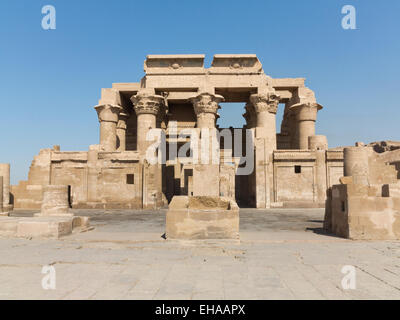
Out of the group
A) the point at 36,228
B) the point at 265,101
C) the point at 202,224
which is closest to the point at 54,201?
the point at 36,228

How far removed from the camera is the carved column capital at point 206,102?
62.0 feet

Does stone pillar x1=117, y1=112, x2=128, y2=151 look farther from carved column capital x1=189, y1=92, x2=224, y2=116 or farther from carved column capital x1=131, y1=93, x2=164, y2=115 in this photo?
carved column capital x1=189, y1=92, x2=224, y2=116

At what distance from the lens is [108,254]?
16.6 feet

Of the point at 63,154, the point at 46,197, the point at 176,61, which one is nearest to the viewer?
the point at 46,197

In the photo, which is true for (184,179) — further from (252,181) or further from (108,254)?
(108,254)

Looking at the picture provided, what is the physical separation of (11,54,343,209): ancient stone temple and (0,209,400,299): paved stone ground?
8.36 metres

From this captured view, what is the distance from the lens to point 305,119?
20.7 meters

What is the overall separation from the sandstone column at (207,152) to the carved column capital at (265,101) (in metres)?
2.25

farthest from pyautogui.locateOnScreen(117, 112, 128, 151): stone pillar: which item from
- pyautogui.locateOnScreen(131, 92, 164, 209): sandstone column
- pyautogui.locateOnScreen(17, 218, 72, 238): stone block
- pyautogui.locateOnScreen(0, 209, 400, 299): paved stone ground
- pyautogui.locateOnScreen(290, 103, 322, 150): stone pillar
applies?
pyautogui.locateOnScreen(0, 209, 400, 299): paved stone ground

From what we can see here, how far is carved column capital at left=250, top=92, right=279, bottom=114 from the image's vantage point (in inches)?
760

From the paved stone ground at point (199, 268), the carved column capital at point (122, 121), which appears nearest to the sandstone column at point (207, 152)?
the paved stone ground at point (199, 268)

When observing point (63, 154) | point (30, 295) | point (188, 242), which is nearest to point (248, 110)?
point (63, 154)

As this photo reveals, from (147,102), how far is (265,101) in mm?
7517
